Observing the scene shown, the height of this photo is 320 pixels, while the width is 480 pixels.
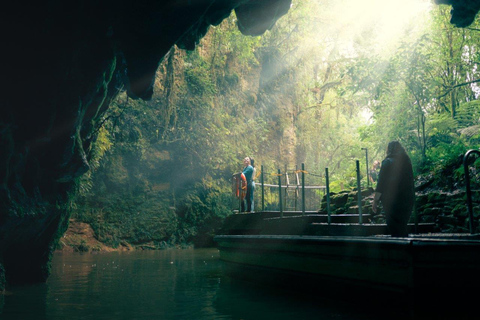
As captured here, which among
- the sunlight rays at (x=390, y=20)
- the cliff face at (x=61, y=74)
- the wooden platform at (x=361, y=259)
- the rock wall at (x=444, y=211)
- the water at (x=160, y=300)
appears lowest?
the water at (x=160, y=300)

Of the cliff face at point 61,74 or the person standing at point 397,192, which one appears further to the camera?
the cliff face at point 61,74

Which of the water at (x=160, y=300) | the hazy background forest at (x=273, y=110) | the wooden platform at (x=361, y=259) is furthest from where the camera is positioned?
the hazy background forest at (x=273, y=110)

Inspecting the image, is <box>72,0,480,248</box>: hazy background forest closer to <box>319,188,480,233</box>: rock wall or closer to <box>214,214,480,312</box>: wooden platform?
<box>319,188,480,233</box>: rock wall

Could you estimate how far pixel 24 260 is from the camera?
1048cm

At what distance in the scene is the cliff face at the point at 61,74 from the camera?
25.7ft

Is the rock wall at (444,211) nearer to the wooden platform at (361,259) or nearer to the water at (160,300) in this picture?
the wooden platform at (361,259)

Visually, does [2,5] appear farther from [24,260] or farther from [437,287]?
[437,287]

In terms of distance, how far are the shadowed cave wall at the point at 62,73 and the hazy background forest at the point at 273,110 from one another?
184 inches

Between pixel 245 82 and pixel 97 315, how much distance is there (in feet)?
77.5

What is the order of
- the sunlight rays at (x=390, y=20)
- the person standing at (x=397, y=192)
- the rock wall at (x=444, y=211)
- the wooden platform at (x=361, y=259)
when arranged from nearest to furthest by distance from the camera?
1. the wooden platform at (x=361, y=259)
2. the person standing at (x=397, y=192)
3. the rock wall at (x=444, y=211)
4. the sunlight rays at (x=390, y=20)

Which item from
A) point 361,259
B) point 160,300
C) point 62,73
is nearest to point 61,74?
point 62,73

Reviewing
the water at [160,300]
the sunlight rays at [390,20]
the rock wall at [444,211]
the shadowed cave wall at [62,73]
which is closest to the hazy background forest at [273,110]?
the sunlight rays at [390,20]

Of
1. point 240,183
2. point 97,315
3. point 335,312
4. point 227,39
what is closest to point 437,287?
point 335,312

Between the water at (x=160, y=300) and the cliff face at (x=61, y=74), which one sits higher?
the cliff face at (x=61, y=74)
